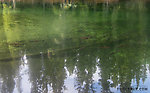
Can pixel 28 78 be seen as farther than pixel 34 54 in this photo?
No

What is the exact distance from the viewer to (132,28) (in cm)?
882

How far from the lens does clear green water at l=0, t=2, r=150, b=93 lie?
3.95 m

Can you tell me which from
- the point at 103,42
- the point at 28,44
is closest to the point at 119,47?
the point at 103,42

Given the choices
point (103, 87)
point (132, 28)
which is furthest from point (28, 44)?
point (132, 28)

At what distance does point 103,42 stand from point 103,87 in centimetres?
307

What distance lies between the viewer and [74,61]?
5203 millimetres

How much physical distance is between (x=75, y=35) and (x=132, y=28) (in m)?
2.75

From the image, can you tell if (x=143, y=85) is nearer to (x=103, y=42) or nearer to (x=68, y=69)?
(x=68, y=69)

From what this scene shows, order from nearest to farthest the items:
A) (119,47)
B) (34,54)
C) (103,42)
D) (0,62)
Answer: (0,62) → (34,54) → (119,47) → (103,42)

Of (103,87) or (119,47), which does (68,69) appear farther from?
(119,47)

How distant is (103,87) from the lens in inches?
152

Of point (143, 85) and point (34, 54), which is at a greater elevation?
point (34, 54)

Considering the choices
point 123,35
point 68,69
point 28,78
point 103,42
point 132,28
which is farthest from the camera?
point 132,28

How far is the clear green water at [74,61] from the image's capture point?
13.0ft
